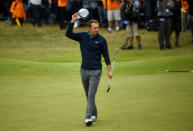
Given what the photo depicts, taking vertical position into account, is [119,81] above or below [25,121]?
below

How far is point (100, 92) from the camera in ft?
42.9

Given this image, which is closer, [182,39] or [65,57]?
[65,57]

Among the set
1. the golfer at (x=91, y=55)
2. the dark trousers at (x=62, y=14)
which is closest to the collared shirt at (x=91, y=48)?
the golfer at (x=91, y=55)

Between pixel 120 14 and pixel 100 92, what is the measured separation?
9599 mm

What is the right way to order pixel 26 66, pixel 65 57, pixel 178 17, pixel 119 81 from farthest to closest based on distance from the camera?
pixel 178 17
pixel 65 57
pixel 26 66
pixel 119 81

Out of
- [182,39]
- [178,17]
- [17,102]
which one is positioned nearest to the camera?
[17,102]

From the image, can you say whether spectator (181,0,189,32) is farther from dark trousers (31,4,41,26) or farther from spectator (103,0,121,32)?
dark trousers (31,4,41,26)

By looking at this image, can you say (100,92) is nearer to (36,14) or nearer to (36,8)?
(36,8)

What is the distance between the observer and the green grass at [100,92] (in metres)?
9.21

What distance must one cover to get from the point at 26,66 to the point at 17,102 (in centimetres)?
552

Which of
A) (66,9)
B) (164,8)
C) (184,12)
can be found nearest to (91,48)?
(164,8)

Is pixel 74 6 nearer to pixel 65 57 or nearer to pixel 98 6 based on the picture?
pixel 98 6

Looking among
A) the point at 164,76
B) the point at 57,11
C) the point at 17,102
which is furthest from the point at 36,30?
the point at 17,102

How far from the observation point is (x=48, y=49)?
73.2 feet
